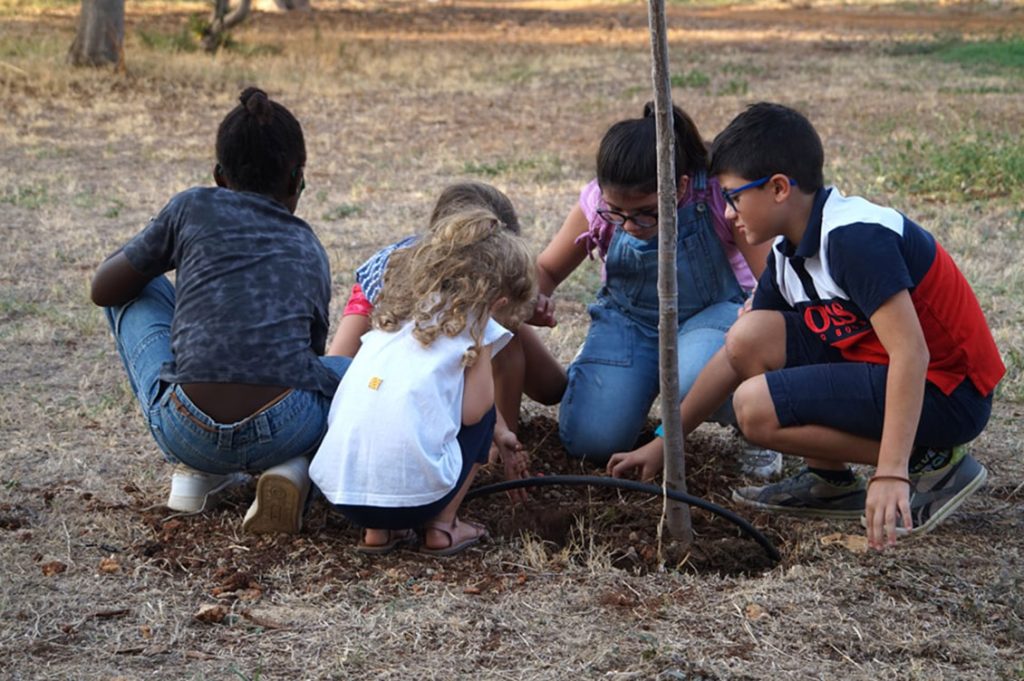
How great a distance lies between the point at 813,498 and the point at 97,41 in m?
12.7

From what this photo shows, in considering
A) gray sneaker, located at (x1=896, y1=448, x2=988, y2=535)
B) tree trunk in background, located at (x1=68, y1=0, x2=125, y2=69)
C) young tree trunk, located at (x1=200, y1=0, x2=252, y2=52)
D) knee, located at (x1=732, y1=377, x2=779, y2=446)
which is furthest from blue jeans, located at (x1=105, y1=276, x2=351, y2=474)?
young tree trunk, located at (x1=200, y1=0, x2=252, y2=52)

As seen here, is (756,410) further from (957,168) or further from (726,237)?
(957,168)

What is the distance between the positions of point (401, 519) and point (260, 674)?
0.63 meters

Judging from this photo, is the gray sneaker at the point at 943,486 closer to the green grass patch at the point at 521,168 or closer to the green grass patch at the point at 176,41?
the green grass patch at the point at 521,168

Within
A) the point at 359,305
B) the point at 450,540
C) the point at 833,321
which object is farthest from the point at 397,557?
the point at 833,321

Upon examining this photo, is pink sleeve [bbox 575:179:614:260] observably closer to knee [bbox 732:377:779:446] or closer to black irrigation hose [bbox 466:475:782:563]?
knee [bbox 732:377:779:446]

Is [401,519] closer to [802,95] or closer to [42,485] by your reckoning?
[42,485]

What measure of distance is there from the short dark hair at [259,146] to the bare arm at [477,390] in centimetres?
74

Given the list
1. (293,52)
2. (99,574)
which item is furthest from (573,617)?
(293,52)

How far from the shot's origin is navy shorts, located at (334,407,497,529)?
10.1 feet

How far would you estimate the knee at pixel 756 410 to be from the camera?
3.27m

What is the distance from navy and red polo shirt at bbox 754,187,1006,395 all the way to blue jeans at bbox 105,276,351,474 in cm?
127

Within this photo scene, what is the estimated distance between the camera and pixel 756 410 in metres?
3.28

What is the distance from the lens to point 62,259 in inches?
254
